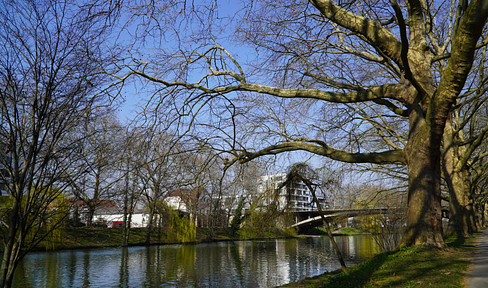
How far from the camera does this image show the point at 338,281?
23.0ft

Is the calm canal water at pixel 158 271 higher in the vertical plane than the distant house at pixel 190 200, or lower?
lower

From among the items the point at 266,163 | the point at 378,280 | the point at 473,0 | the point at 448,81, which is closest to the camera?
the point at 473,0

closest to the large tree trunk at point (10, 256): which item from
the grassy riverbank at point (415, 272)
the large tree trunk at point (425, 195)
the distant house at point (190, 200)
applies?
the grassy riverbank at point (415, 272)

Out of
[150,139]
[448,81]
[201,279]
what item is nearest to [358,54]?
[448,81]

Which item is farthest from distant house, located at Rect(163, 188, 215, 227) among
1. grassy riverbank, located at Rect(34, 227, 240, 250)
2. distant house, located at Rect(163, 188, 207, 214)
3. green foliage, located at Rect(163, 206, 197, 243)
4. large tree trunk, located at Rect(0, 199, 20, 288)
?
large tree trunk, located at Rect(0, 199, 20, 288)

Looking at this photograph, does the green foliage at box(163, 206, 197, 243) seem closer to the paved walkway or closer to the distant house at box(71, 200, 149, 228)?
the distant house at box(71, 200, 149, 228)

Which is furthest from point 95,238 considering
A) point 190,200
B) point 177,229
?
point 190,200

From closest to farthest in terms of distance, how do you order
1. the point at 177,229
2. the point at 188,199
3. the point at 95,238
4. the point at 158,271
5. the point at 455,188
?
the point at 455,188, the point at 158,271, the point at 95,238, the point at 188,199, the point at 177,229

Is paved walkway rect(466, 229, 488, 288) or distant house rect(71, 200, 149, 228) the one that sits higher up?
distant house rect(71, 200, 149, 228)

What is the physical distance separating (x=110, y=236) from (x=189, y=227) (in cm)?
706

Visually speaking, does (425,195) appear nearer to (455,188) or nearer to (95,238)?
(455,188)

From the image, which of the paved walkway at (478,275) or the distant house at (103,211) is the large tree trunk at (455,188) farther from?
the distant house at (103,211)

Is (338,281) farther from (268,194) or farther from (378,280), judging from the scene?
(268,194)

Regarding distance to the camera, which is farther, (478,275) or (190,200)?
(190,200)
